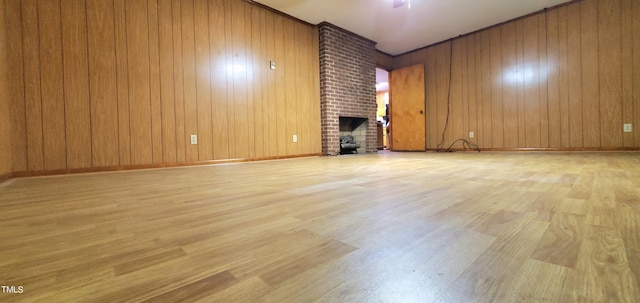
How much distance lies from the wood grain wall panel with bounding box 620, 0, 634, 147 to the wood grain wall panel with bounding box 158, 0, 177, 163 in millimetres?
5844

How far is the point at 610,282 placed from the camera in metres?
0.47

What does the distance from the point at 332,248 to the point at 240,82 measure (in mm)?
3367

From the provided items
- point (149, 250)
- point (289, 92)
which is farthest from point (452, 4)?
point (149, 250)

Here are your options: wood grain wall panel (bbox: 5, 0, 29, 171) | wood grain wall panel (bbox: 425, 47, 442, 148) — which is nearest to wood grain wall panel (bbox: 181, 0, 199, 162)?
wood grain wall panel (bbox: 5, 0, 29, 171)

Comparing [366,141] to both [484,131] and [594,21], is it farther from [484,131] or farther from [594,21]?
[594,21]

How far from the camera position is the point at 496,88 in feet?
15.6

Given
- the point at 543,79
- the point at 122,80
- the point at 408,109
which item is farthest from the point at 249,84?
the point at 543,79

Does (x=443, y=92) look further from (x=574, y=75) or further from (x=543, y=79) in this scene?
(x=574, y=75)

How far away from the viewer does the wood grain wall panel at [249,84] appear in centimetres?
369

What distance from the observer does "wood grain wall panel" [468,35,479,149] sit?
501 centimetres

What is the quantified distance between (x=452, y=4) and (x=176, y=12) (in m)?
3.72

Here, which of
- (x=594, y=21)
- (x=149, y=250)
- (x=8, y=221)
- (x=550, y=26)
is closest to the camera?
(x=149, y=250)

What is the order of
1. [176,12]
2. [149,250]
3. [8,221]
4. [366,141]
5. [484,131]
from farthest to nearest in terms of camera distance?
[366,141] → [484,131] → [176,12] → [8,221] → [149,250]

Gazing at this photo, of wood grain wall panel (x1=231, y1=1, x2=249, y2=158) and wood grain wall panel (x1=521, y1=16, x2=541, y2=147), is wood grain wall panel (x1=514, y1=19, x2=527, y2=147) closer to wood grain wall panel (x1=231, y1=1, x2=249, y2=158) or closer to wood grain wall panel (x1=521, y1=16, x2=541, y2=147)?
wood grain wall panel (x1=521, y1=16, x2=541, y2=147)
